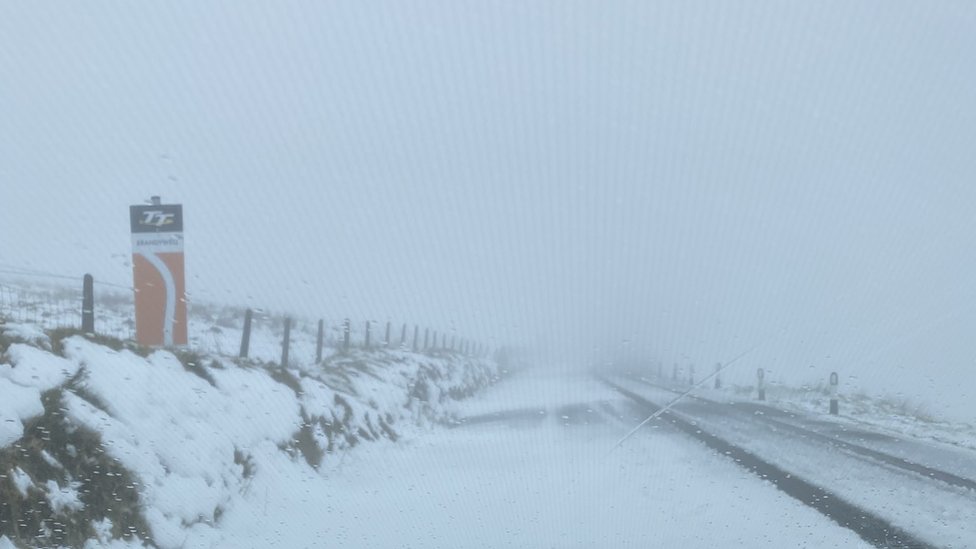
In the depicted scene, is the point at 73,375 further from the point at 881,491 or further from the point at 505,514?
the point at 881,491

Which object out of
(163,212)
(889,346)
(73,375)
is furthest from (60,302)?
(889,346)

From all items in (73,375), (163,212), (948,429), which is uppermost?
(163,212)

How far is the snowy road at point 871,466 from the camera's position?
34.1 ft

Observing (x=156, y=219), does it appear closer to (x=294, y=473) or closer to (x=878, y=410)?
(x=294, y=473)

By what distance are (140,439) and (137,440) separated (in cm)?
7

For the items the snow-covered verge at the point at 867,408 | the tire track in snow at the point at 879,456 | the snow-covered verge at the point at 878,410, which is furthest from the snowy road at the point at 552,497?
the snow-covered verge at the point at 867,408

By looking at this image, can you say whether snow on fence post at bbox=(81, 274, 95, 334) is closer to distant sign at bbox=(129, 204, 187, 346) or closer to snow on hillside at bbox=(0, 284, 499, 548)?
snow on hillside at bbox=(0, 284, 499, 548)

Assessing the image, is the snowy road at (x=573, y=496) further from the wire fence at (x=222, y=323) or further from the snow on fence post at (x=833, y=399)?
the snow on fence post at (x=833, y=399)

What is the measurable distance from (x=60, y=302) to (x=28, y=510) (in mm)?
16250

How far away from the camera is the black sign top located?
15.2 m

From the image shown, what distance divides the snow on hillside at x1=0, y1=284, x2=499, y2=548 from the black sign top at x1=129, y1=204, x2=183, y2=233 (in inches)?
93.0

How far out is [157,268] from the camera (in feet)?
50.6

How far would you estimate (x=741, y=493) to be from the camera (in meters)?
12.2

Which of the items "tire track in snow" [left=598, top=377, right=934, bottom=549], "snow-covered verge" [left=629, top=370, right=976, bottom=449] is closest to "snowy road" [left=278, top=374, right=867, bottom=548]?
"tire track in snow" [left=598, top=377, right=934, bottom=549]
